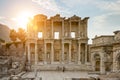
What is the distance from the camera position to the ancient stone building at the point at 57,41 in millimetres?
36281

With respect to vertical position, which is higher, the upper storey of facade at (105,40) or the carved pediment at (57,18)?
the carved pediment at (57,18)

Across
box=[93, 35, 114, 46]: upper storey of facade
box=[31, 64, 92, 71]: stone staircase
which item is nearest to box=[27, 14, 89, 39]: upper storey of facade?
box=[31, 64, 92, 71]: stone staircase

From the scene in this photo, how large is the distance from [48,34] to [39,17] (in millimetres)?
3787

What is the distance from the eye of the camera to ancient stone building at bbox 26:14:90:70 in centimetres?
3628

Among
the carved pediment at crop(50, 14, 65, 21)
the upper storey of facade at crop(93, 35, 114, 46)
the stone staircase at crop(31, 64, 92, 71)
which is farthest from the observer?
the carved pediment at crop(50, 14, 65, 21)

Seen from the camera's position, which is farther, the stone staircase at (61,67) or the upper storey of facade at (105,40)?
the stone staircase at (61,67)

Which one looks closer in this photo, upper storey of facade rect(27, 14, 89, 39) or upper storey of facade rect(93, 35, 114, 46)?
upper storey of facade rect(93, 35, 114, 46)

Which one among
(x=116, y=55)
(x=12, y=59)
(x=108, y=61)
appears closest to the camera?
(x=116, y=55)

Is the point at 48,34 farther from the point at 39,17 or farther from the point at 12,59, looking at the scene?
the point at 12,59

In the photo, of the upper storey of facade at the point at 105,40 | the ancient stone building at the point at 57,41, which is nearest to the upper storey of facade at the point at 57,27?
the ancient stone building at the point at 57,41

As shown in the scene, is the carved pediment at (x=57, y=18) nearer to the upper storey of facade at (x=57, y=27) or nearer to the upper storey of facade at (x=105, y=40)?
the upper storey of facade at (x=57, y=27)

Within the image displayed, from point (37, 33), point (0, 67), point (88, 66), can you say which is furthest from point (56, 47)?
point (0, 67)

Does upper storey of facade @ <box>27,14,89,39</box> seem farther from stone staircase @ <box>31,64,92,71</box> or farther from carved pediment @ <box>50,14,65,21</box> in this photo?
stone staircase @ <box>31,64,92,71</box>

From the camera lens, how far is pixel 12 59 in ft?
113
